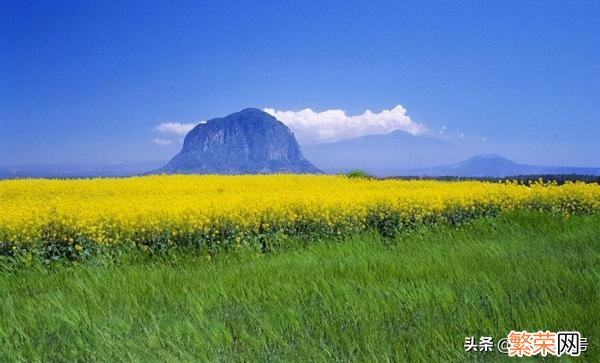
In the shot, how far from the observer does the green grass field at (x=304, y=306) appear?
3.81 metres

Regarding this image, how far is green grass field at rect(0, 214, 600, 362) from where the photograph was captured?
3814mm

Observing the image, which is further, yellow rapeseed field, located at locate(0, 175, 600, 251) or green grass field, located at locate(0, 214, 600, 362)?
yellow rapeseed field, located at locate(0, 175, 600, 251)

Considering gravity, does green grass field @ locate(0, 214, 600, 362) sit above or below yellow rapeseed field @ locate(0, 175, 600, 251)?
below

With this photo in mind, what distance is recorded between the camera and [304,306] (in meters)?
4.73

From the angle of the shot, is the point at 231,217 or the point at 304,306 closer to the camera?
the point at 304,306

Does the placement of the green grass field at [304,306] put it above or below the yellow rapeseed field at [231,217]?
below

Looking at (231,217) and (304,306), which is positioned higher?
(231,217)

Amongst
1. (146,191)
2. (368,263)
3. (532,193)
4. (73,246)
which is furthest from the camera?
(146,191)

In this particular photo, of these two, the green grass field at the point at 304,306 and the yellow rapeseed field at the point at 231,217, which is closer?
the green grass field at the point at 304,306

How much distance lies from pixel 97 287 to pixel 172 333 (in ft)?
7.47

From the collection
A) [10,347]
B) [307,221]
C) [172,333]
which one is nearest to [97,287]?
[10,347]

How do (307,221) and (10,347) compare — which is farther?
(307,221)

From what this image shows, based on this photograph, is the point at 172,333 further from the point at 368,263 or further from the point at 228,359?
the point at 368,263

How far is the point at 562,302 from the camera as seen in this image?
4578 millimetres
